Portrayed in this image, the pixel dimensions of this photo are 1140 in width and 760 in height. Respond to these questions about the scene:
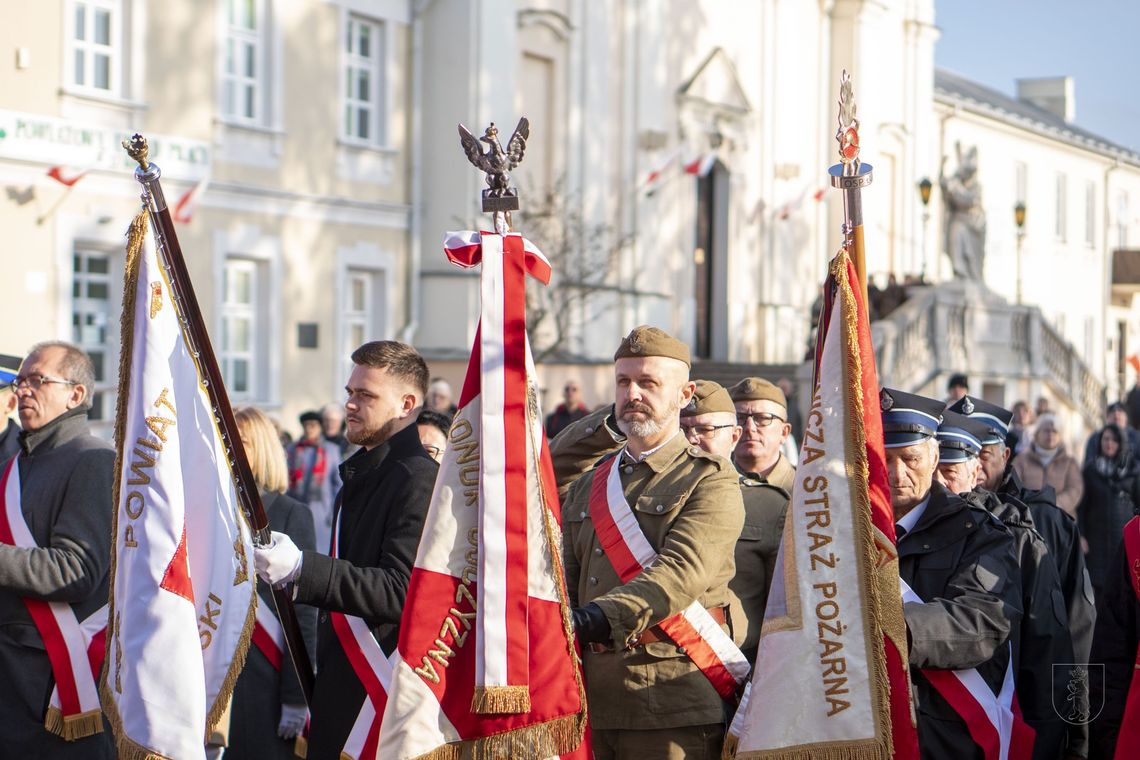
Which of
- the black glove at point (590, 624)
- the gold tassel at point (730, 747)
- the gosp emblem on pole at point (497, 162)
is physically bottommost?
the gold tassel at point (730, 747)

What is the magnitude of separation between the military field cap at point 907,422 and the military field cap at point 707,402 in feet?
3.18

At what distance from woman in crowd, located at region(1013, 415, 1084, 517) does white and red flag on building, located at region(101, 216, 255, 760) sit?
319 inches

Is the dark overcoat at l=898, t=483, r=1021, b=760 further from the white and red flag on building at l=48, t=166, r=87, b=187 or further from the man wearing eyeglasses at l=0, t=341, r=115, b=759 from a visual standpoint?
the white and red flag on building at l=48, t=166, r=87, b=187

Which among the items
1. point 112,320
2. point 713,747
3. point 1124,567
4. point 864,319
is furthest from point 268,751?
point 112,320

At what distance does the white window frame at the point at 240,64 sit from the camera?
17938 mm

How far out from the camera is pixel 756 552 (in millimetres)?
5340

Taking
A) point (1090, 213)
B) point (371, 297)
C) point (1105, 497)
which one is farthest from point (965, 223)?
point (1090, 213)

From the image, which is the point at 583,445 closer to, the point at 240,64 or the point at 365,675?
the point at 365,675

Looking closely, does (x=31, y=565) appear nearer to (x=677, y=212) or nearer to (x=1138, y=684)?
(x=1138, y=684)

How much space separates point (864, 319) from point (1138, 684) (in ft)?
4.98

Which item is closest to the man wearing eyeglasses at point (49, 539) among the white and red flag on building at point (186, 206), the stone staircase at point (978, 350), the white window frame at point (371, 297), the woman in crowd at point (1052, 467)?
the woman in crowd at point (1052, 467)

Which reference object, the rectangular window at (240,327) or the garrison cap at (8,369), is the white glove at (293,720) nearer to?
the garrison cap at (8,369)

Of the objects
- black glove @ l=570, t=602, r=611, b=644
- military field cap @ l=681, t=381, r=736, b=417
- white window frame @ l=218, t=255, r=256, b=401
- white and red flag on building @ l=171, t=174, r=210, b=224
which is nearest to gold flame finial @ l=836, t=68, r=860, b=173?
military field cap @ l=681, t=381, r=736, b=417

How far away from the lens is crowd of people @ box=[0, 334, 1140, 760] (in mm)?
4527
